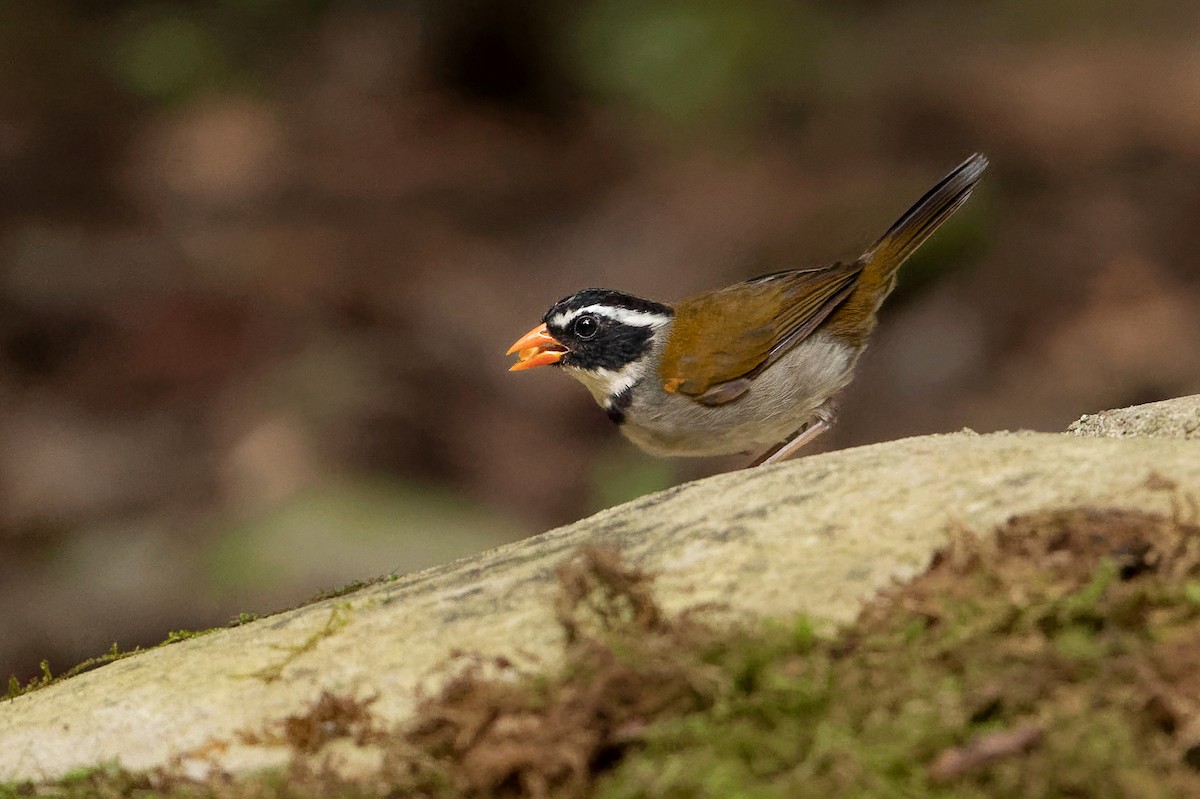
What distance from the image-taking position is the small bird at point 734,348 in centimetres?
500

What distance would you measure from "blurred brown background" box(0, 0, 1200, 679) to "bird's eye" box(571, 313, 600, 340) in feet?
6.04

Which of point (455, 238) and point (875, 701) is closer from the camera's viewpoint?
point (875, 701)

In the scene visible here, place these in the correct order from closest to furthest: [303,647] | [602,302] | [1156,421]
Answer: [303,647] → [1156,421] → [602,302]

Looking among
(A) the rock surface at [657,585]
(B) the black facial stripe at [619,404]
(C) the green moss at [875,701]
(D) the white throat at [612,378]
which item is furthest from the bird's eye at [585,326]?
(C) the green moss at [875,701]

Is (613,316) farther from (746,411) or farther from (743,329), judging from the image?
(746,411)

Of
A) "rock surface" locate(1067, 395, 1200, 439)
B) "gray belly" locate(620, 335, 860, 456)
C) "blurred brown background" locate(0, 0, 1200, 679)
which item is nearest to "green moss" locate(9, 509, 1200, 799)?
"rock surface" locate(1067, 395, 1200, 439)

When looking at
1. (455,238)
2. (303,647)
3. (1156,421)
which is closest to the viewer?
(303,647)

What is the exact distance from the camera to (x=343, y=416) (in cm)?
812

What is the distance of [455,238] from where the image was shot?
385 inches

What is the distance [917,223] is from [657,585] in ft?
10.7

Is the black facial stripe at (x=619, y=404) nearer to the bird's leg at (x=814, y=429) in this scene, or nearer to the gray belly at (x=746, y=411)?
the gray belly at (x=746, y=411)

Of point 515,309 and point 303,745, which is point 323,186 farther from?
point 303,745

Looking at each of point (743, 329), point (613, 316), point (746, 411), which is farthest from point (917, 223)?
point (613, 316)

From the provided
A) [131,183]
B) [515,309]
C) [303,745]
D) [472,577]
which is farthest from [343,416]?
[303,745]
